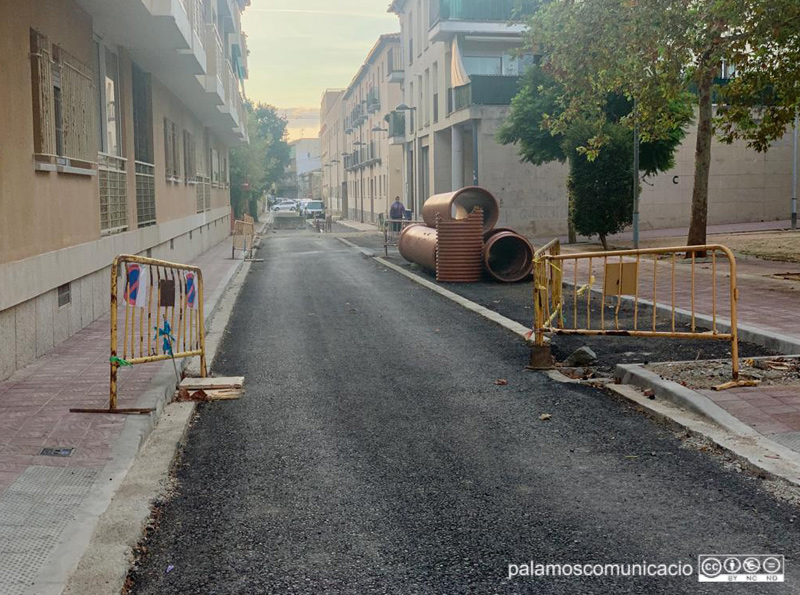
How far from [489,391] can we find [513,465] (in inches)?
91.2

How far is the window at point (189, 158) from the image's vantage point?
998 inches

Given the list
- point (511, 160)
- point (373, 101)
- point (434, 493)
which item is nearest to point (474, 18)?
point (511, 160)

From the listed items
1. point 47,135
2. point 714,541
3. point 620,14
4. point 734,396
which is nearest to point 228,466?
point 714,541

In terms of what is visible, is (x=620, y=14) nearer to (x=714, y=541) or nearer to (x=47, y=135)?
(x=47, y=135)

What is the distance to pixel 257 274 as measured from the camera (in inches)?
845

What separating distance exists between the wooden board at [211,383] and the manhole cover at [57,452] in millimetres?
2237

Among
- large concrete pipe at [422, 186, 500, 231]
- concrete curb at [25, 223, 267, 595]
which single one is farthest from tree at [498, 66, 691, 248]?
concrete curb at [25, 223, 267, 595]

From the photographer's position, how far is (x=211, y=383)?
8.30 m

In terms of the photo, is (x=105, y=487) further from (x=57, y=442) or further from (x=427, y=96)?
(x=427, y=96)

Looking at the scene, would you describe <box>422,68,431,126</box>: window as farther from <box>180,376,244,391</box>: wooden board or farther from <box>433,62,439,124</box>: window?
A: <box>180,376,244,391</box>: wooden board

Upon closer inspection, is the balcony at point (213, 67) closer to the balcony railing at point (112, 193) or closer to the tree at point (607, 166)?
the balcony railing at point (112, 193)

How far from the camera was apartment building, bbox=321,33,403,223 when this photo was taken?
56125mm

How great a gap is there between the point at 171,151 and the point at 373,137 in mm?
43863

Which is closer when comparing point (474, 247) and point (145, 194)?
point (145, 194)
